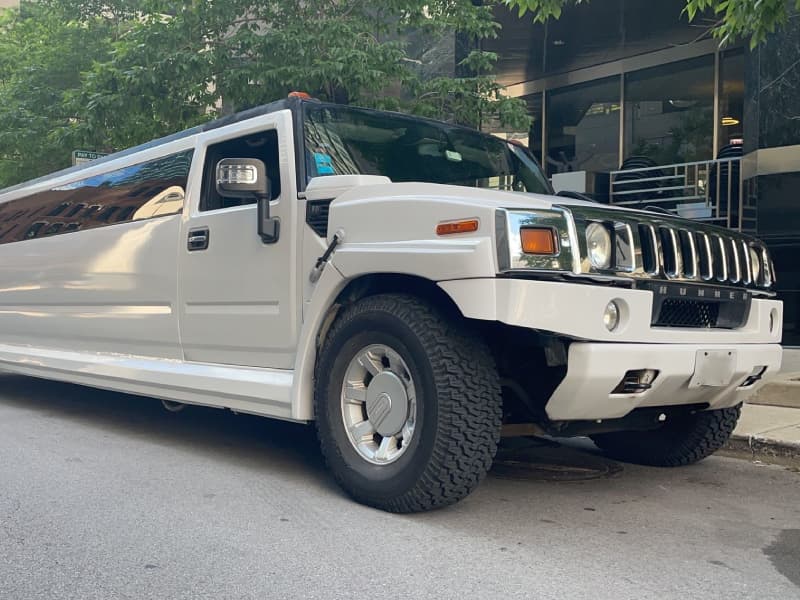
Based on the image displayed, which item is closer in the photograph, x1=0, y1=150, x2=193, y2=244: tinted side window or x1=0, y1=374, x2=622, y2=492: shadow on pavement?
x1=0, y1=374, x2=622, y2=492: shadow on pavement

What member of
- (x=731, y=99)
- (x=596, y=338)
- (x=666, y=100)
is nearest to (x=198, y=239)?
(x=596, y=338)

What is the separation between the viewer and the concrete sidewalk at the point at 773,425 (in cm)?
582

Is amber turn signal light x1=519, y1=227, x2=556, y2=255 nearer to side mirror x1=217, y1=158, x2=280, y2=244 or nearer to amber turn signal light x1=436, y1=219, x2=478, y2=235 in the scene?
amber turn signal light x1=436, y1=219, x2=478, y2=235

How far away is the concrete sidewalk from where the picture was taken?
5.82 metres

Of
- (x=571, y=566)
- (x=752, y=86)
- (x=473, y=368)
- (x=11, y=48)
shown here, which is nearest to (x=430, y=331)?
(x=473, y=368)

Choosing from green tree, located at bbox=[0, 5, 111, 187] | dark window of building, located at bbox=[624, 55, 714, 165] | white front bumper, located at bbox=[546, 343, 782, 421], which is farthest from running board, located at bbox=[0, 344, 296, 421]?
dark window of building, located at bbox=[624, 55, 714, 165]

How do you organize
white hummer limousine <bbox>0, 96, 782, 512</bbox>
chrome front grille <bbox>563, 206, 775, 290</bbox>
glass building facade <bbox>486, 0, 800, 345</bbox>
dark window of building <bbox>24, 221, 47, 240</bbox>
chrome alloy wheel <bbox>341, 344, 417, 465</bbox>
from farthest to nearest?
glass building facade <bbox>486, 0, 800, 345</bbox> < dark window of building <bbox>24, 221, 47, 240</bbox> < chrome alloy wheel <bbox>341, 344, 417, 465</bbox> < chrome front grille <bbox>563, 206, 775, 290</bbox> < white hummer limousine <bbox>0, 96, 782, 512</bbox>

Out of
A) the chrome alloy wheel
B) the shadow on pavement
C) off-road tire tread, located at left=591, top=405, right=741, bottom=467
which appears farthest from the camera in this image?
the shadow on pavement

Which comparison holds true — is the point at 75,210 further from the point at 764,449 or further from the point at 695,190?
the point at 695,190

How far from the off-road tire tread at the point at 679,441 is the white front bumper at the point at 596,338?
98cm

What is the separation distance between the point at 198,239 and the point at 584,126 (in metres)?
11.5

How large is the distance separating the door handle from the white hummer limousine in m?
0.01

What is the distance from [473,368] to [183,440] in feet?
9.93

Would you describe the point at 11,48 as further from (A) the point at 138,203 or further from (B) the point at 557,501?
(B) the point at 557,501
